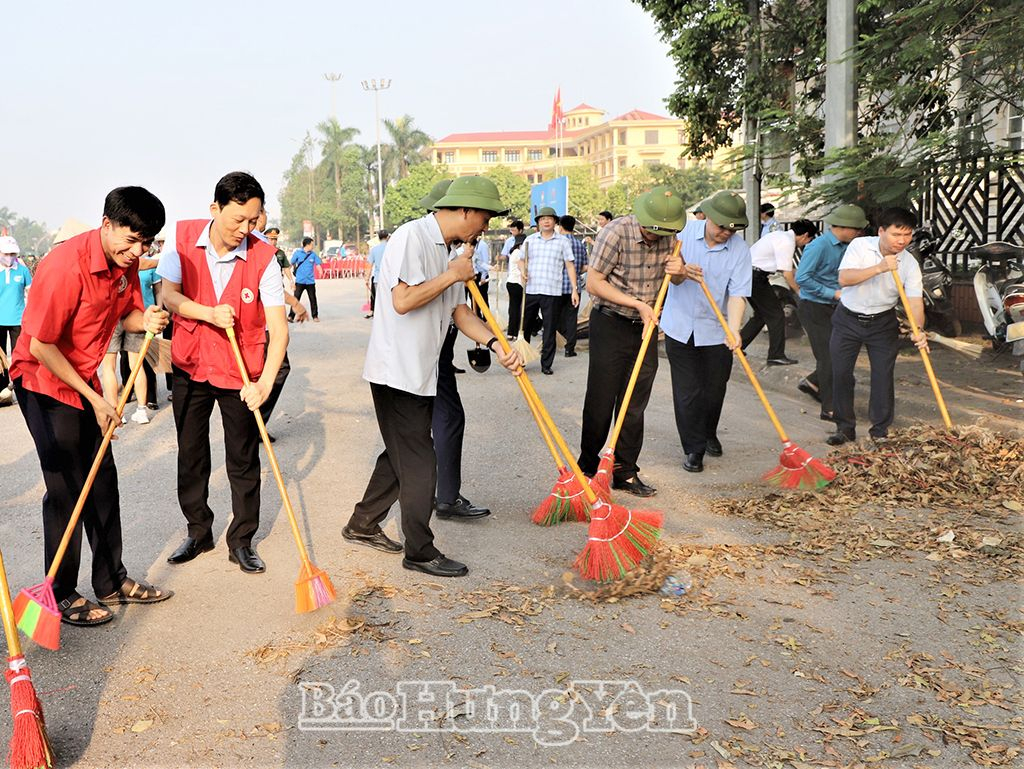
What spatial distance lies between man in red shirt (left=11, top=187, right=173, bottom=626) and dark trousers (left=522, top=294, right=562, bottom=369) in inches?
285

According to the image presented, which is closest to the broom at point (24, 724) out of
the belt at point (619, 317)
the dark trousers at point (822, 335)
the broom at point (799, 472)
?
the belt at point (619, 317)

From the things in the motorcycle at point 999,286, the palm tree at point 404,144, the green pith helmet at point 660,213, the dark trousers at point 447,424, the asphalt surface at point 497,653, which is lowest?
the asphalt surface at point 497,653

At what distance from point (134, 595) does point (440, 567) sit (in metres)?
1.42

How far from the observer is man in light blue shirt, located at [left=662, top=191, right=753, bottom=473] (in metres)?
6.73

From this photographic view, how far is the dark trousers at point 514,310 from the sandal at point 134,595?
10.3 m

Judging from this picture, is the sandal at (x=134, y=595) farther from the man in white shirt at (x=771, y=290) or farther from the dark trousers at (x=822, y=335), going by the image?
the man in white shirt at (x=771, y=290)

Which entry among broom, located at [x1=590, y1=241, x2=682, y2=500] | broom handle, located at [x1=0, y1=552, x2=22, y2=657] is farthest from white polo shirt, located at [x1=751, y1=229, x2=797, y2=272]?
broom handle, located at [x1=0, y1=552, x2=22, y2=657]

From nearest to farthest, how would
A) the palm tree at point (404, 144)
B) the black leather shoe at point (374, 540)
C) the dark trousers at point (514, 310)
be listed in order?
the black leather shoe at point (374, 540) → the dark trousers at point (514, 310) → the palm tree at point (404, 144)

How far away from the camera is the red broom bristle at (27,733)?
295cm

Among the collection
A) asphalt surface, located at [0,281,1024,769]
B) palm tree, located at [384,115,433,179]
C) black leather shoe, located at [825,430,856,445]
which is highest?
palm tree, located at [384,115,433,179]

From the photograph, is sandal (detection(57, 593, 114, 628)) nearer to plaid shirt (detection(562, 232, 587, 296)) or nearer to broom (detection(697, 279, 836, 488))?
broom (detection(697, 279, 836, 488))

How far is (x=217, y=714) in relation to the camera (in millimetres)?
3406

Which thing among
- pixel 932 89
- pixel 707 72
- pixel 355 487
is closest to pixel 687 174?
pixel 707 72

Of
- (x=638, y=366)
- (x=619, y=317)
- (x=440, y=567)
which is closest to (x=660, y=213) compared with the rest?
(x=619, y=317)
